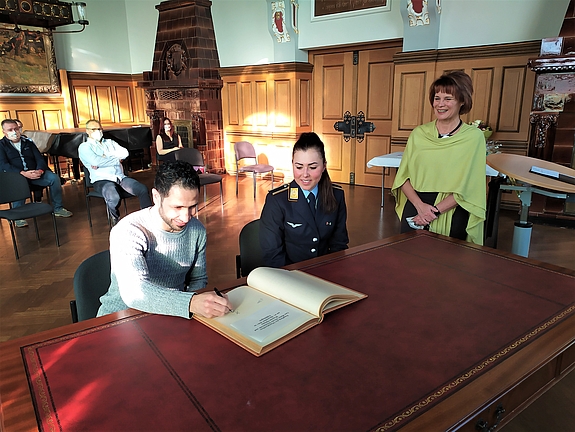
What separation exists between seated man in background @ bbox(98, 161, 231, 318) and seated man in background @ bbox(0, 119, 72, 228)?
4.11 m

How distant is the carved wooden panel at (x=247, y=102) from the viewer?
8.00 metres

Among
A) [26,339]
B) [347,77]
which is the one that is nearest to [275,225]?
[26,339]

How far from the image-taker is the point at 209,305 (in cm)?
133

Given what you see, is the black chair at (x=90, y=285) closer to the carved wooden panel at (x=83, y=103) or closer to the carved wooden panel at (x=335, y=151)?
the carved wooden panel at (x=335, y=151)

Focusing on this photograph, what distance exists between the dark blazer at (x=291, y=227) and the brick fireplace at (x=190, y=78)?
6.38 meters

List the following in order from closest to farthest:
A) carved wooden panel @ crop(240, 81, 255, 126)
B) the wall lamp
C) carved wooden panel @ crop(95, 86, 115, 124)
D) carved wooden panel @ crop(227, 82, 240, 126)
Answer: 1. the wall lamp
2. carved wooden panel @ crop(240, 81, 255, 126)
3. carved wooden panel @ crop(227, 82, 240, 126)
4. carved wooden panel @ crop(95, 86, 115, 124)

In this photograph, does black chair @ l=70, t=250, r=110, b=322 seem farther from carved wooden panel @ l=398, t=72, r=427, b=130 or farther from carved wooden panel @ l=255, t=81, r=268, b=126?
carved wooden panel @ l=255, t=81, r=268, b=126

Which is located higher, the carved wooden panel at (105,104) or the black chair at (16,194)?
the carved wooden panel at (105,104)

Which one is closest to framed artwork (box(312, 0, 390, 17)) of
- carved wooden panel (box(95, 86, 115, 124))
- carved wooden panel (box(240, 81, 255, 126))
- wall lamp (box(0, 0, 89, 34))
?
carved wooden panel (box(240, 81, 255, 126))

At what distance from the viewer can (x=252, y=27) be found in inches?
301

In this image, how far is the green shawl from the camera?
226 cm

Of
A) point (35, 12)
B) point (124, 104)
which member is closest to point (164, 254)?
point (35, 12)

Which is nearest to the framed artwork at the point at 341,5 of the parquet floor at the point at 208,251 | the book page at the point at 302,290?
the parquet floor at the point at 208,251

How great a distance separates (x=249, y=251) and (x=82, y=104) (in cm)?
806
